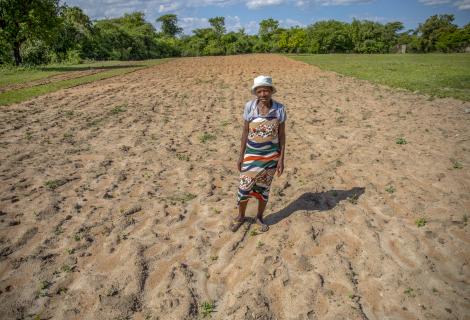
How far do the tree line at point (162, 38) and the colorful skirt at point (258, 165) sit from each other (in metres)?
25.7

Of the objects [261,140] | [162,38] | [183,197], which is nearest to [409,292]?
[261,140]

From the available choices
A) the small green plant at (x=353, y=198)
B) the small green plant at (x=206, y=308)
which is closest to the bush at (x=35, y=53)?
Result: the small green plant at (x=353, y=198)

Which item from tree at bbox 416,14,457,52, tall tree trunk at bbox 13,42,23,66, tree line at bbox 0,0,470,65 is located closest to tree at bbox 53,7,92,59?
tree line at bbox 0,0,470,65

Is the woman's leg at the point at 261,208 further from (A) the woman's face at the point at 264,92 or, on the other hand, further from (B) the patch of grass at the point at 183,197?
(A) the woman's face at the point at 264,92

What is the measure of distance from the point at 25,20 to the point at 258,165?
1051 inches

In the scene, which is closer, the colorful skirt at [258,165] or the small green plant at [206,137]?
the colorful skirt at [258,165]

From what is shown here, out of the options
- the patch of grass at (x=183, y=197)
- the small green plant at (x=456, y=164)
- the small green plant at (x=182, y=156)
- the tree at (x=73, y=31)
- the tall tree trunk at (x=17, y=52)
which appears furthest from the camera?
the tree at (x=73, y=31)

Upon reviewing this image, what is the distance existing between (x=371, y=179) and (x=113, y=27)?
50.9 metres

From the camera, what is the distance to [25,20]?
23328 millimetres

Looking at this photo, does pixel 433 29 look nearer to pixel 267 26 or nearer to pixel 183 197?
pixel 267 26

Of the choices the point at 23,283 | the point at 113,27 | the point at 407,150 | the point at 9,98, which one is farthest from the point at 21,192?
the point at 113,27

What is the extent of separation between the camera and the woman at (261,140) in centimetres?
380

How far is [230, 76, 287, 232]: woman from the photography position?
3.80m

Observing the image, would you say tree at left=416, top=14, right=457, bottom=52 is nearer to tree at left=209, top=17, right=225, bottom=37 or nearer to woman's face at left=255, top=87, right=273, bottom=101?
tree at left=209, top=17, right=225, bottom=37
